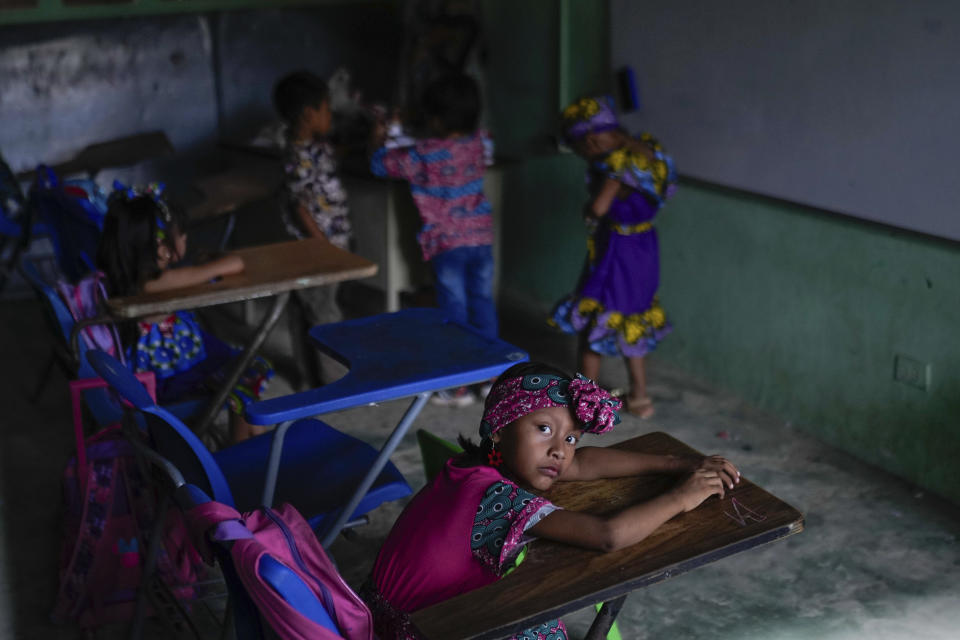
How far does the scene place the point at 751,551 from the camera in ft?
10.7

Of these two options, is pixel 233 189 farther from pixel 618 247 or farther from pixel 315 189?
pixel 618 247

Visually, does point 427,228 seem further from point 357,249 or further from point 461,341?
point 461,341

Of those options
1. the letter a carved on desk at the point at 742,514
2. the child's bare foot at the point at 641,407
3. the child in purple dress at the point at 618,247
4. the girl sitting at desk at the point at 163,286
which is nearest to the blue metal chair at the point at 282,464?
the girl sitting at desk at the point at 163,286

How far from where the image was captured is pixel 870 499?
11.8 ft

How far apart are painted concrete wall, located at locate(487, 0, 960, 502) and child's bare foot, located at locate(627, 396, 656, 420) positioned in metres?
0.40

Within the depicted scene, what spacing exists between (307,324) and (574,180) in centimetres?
145

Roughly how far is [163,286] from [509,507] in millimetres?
1674

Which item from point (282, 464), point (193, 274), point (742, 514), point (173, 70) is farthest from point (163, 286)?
point (173, 70)

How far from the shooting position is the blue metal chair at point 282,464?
7.40ft

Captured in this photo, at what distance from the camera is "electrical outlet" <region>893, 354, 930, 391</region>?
3.58 metres

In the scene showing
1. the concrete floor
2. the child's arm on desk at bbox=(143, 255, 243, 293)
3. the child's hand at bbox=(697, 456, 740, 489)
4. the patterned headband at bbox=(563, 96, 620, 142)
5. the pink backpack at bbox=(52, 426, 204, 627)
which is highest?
the patterned headband at bbox=(563, 96, 620, 142)

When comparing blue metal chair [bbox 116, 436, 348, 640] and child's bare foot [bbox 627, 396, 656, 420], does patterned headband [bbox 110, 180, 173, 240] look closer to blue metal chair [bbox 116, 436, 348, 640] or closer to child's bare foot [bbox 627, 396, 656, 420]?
blue metal chair [bbox 116, 436, 348, 640]

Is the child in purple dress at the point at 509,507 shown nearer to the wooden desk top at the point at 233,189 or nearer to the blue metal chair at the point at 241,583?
the blue metal chair at the point at 241,583

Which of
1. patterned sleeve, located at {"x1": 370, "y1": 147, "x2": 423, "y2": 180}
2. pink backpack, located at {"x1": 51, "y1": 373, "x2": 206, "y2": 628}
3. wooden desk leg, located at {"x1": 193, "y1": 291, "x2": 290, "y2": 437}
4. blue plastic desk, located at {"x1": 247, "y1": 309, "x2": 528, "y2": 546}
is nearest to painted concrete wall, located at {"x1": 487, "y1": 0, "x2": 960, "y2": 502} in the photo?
patterned sleeve, located at {"x1": 370, "y1": 147, "x2": 423, "y2": 180}
